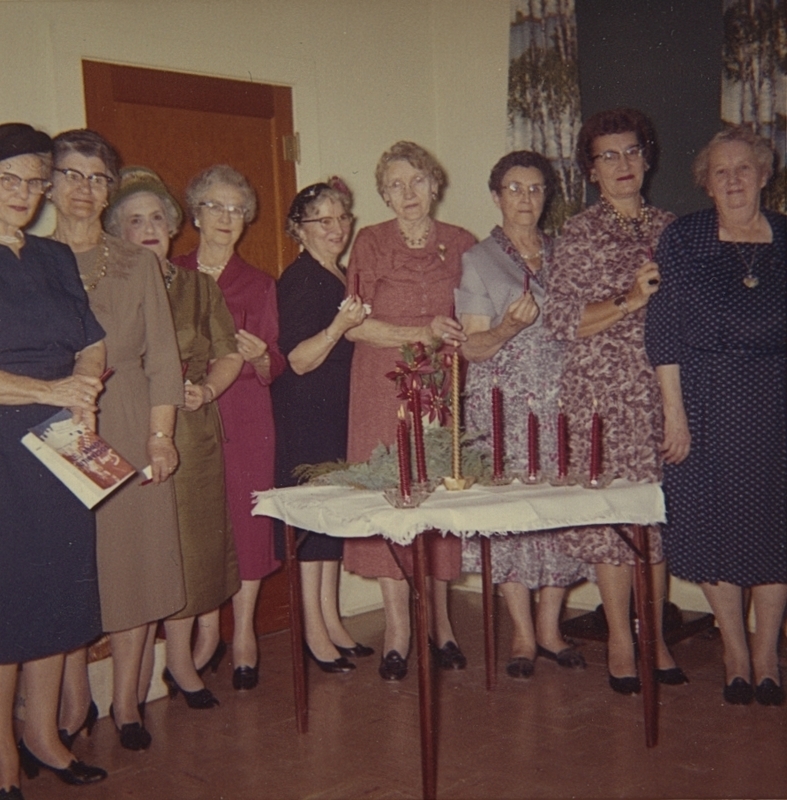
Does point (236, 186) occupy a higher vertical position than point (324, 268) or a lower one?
higher

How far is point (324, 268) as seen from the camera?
3.56 m

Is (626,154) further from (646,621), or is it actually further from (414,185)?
(646,621)

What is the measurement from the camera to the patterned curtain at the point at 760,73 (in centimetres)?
341

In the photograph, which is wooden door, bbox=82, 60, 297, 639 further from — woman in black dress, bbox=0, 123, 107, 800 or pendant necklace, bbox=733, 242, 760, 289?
pendant necklace, bbox=733, 242, 760, 289

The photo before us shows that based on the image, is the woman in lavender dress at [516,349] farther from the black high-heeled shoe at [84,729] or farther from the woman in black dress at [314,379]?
the black high-heeled shoe at [84,729]

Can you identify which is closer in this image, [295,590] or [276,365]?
[295,590]

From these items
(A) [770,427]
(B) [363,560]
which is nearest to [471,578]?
(B) [363,560]

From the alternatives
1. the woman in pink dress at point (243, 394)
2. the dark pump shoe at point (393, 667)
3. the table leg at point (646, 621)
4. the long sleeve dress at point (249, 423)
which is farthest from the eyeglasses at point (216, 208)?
the table leg at point (646, 621)

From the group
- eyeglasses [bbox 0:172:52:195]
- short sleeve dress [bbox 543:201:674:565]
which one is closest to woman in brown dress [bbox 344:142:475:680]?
short sleeve dress [bbox 543:201:674:565]

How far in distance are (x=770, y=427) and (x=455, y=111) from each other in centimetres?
254

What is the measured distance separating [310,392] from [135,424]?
82cm

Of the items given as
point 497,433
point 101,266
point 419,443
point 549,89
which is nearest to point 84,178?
point 101,266

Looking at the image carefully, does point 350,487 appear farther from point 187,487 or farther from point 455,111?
point 455,111

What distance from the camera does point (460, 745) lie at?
2.76 m
